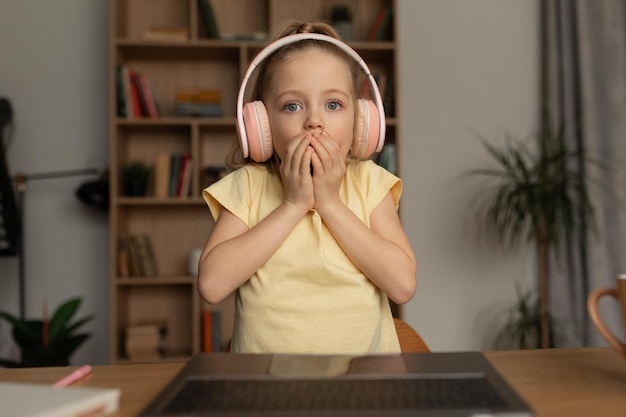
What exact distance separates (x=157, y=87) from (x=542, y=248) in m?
2.10

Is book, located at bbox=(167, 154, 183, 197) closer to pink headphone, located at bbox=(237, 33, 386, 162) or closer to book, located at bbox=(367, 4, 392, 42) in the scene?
book, located at bbox=(367, 4, 392, 42)

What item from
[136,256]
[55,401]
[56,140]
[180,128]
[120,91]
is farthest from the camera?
[56,140]

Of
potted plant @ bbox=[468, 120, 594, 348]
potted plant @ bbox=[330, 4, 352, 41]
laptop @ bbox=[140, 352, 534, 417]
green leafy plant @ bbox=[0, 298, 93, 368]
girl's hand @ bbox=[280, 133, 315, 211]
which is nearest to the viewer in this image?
laptop @ bbox=[140, 352, 534, 417]

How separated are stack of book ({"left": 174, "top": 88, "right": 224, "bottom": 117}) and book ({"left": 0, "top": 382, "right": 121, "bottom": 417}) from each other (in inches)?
105

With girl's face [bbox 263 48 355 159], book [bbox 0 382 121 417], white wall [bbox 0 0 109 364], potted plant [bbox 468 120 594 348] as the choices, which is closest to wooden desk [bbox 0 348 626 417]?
book [bbox 0 382 121 417]

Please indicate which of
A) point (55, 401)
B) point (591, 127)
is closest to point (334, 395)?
point (55, 401)

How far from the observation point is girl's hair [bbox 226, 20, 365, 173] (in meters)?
1.07

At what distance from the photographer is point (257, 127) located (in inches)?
39.2

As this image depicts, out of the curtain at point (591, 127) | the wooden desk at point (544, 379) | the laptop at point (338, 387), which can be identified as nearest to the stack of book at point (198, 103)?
the curtain at point (591, 127)

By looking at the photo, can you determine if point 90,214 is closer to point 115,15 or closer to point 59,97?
point 59,97

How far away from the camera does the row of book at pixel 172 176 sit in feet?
10.4

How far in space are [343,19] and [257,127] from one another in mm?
2345

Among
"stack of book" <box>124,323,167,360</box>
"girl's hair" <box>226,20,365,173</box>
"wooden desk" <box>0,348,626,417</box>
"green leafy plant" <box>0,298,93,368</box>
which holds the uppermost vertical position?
"girl's hair" <box>226,20,365,173</box>

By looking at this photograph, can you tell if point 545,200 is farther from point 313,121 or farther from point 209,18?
point 313,121
